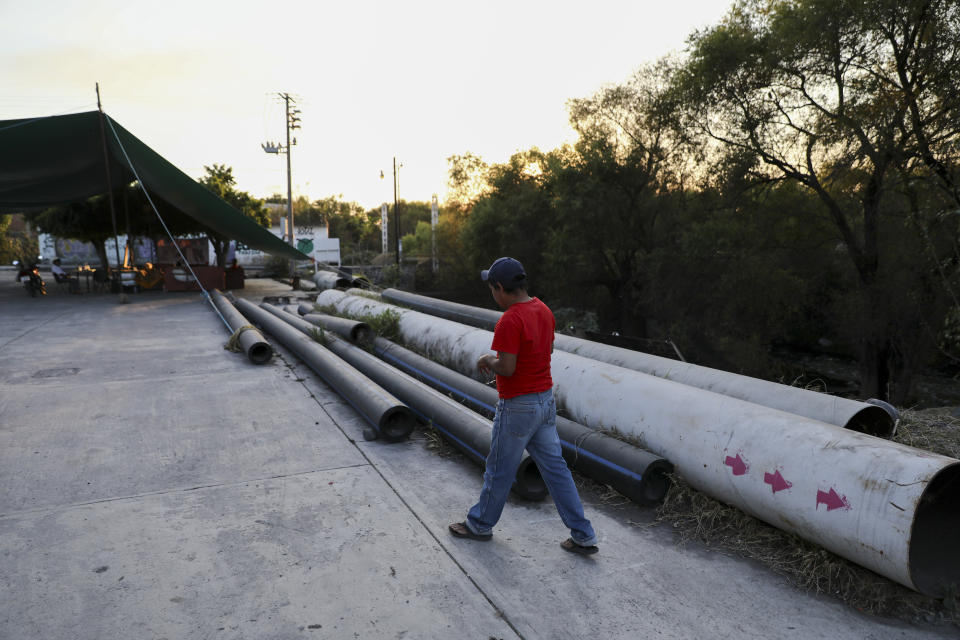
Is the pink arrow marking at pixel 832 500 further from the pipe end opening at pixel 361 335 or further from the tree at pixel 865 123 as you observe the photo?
the tree at pixel 865 123

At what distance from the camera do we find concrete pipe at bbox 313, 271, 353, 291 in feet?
66.8

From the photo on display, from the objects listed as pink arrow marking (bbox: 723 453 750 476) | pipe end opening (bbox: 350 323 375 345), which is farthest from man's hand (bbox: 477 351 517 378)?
pipe end opening (bbox: 350 323 375 345)

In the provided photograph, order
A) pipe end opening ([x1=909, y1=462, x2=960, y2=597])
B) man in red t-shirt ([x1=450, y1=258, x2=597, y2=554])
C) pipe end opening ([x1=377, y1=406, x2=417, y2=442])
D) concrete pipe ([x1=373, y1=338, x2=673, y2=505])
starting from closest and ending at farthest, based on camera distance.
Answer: pipe end opening ([x1=909, y1=462, x2=960, y2=597])
man in red t-shirt ([x1=450, y1=258, x2=597, y2=554])
concrete pipe ([x1=373, y1=338, x2=673, y2=505])
pipe end opening ([x1=377, y1=406, x2=417, y2=442])

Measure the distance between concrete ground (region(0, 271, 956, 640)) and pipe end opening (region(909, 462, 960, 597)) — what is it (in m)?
0.25

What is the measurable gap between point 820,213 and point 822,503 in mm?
18431

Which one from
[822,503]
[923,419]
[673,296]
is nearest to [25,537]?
[822,503]

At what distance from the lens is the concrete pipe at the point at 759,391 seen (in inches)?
165

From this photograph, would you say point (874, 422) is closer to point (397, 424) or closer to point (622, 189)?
point (397, 424)

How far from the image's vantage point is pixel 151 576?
3.07m

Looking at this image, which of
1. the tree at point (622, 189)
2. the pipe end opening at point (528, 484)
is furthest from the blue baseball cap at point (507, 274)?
the tree at point (622, 189)

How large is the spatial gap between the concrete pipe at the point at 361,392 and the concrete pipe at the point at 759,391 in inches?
96.7

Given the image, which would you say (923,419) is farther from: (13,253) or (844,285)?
(13,253)

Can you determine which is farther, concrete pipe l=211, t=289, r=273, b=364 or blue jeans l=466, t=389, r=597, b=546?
concrete pipe l=211, t=289, r=273, b=364

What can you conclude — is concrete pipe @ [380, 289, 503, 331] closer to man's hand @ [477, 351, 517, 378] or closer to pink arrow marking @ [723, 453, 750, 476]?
pink arrow marking @ [723, 453, 750, 476]
